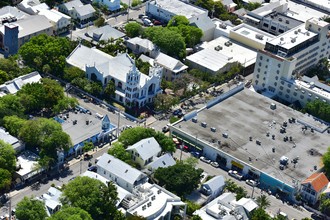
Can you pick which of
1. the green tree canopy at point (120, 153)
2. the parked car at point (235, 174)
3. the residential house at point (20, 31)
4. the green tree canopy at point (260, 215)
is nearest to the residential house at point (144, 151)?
the green tree canopy at point (120, 153)

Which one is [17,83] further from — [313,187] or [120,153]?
[313,187]

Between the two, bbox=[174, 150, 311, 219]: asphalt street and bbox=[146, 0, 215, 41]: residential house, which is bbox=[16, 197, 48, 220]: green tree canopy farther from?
bbox=[146, 0, 215, 41]: residential house

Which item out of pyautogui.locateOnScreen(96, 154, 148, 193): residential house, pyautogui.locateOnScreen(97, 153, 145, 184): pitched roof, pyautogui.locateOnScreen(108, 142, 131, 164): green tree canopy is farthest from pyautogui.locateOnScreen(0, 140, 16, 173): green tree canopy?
pyautogui.locateOnScreen(108, 142, 131, 164): green tree canopy

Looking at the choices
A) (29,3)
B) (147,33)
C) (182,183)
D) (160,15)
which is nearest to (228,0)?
(160,15)

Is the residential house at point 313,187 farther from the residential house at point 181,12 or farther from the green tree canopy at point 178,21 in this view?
the green tree canopy at point 178,21

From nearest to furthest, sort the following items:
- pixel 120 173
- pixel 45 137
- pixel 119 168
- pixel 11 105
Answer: pixel 120 173 → pixel 119 168 → pixel 45 137 → pixel 11 105

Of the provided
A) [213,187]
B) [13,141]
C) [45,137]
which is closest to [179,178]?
[213,187]

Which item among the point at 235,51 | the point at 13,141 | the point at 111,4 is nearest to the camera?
the point at 13,141
